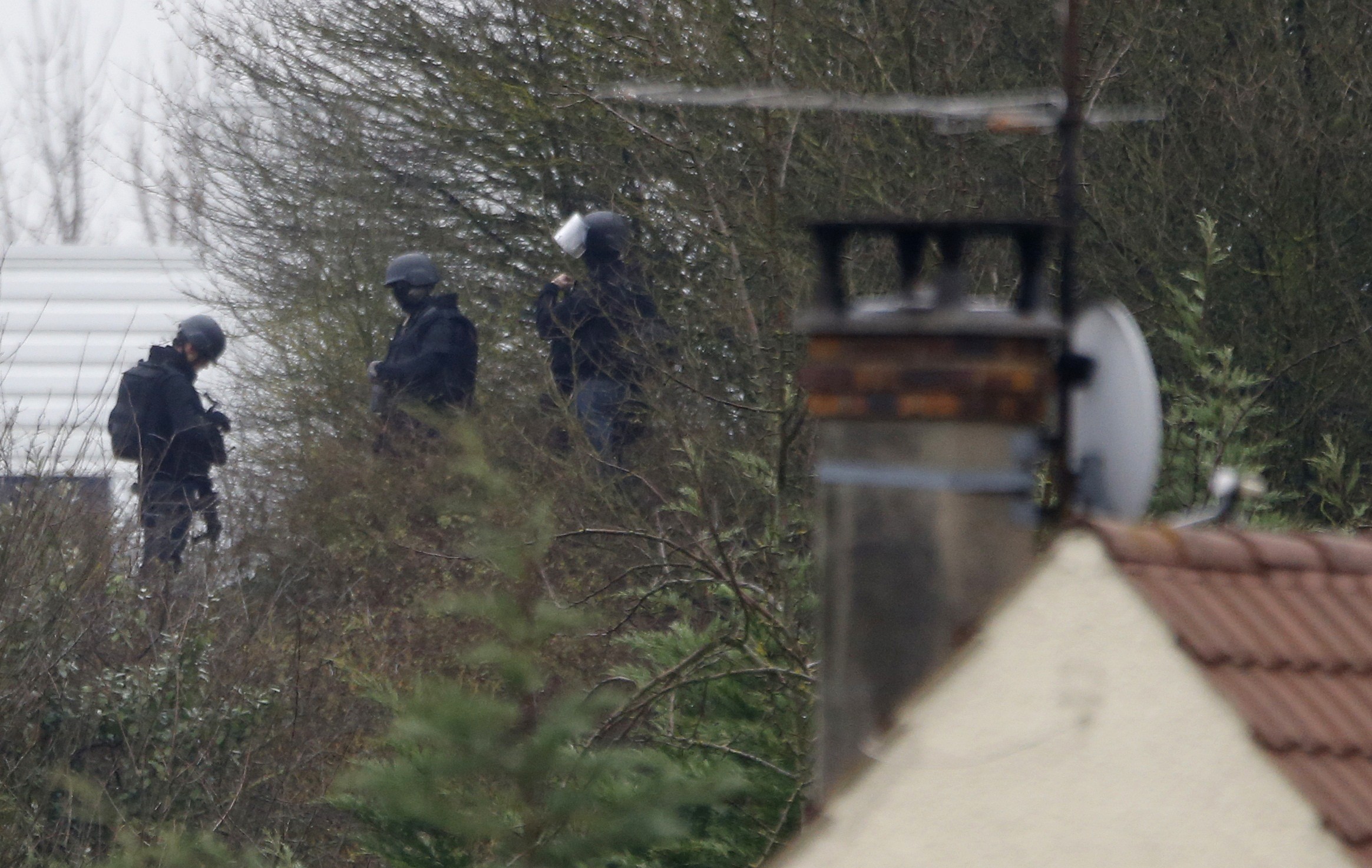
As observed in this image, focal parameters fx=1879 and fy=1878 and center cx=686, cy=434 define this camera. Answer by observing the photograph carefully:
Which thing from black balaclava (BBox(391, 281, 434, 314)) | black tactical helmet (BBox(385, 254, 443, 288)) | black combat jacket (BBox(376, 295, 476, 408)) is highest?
black tactical helmet (BBox(385, 254, 443, 288))

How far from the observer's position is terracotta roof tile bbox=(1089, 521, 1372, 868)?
10.1ft

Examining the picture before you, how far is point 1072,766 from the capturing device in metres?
3.06

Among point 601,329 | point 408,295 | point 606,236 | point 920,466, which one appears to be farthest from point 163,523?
point 920,466

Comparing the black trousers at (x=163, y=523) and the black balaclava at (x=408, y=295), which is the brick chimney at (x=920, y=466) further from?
the black balaclava at (x=408, y=295)

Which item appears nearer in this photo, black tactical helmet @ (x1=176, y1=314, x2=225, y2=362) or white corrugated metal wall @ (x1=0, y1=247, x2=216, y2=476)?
black tactical helmet @ (x1=176, y1=314, x2=225, y2=362)

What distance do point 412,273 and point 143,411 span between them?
165cm

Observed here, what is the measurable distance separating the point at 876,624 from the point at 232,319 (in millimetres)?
10935

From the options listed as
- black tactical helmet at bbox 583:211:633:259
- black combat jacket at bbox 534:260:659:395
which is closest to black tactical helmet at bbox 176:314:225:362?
black combat jacket at bbox 534:260:659:395

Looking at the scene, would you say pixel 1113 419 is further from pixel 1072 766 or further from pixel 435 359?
pixel 435 359

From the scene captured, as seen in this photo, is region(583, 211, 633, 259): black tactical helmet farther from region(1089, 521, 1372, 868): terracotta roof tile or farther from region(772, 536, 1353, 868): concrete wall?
region(772, 536, 1353, 868): concrete wall

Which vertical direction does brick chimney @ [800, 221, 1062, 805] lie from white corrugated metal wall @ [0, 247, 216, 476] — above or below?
below

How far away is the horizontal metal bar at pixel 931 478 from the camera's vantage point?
337 centimetres

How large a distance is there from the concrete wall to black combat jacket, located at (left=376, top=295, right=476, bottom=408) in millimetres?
6721

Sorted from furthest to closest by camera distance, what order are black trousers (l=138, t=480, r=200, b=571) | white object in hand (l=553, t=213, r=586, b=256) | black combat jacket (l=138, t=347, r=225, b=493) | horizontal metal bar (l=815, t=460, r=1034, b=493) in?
black combat jacket (l=138, t=347, r=225, b=493)
white object in hand (l=553, t=213, r=586, b=256)
black trousers (l=138, t=480, r=200, b=571)
horizontal metal bar (l=815, t=460, r=1034, b=493)
